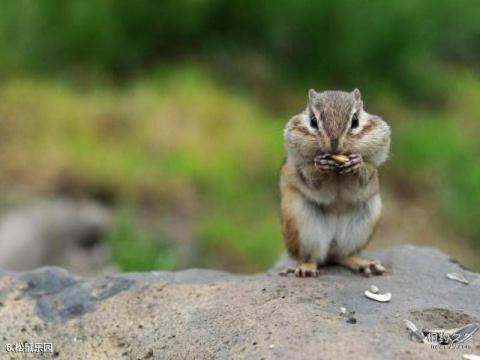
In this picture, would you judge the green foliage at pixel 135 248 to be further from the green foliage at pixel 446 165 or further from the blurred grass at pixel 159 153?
the green foliage at pixel 446 165

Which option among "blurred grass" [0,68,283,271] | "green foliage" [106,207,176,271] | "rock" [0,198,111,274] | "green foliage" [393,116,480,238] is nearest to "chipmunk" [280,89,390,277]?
"green foliage" [106,207,176,271]

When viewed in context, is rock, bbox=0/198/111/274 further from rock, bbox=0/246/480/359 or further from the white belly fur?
the white belly fur

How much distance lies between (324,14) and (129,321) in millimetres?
7822

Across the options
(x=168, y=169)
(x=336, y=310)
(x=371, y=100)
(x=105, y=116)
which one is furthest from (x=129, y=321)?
(x=371, y=100)

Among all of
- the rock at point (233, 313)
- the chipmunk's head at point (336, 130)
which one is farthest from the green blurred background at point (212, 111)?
the chipmunk's head at point (336, 130)

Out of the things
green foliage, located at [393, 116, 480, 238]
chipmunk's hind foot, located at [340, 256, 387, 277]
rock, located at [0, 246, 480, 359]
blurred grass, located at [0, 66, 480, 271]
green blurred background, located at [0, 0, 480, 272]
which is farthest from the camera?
green foliage, located at [393, 116, 480, 238]

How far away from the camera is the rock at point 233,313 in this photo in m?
3.62

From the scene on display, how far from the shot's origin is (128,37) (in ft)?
36.7

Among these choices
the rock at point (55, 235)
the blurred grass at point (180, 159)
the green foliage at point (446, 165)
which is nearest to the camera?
the rock at point (55, 235)

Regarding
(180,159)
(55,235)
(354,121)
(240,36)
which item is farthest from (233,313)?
(240,36)

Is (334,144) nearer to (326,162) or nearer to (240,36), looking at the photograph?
(326,162)

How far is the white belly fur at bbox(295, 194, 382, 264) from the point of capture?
4762 millimetres

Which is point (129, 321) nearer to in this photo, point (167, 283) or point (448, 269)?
point (167, 283)

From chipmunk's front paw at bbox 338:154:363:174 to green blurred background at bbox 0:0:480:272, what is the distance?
3.29 metres
